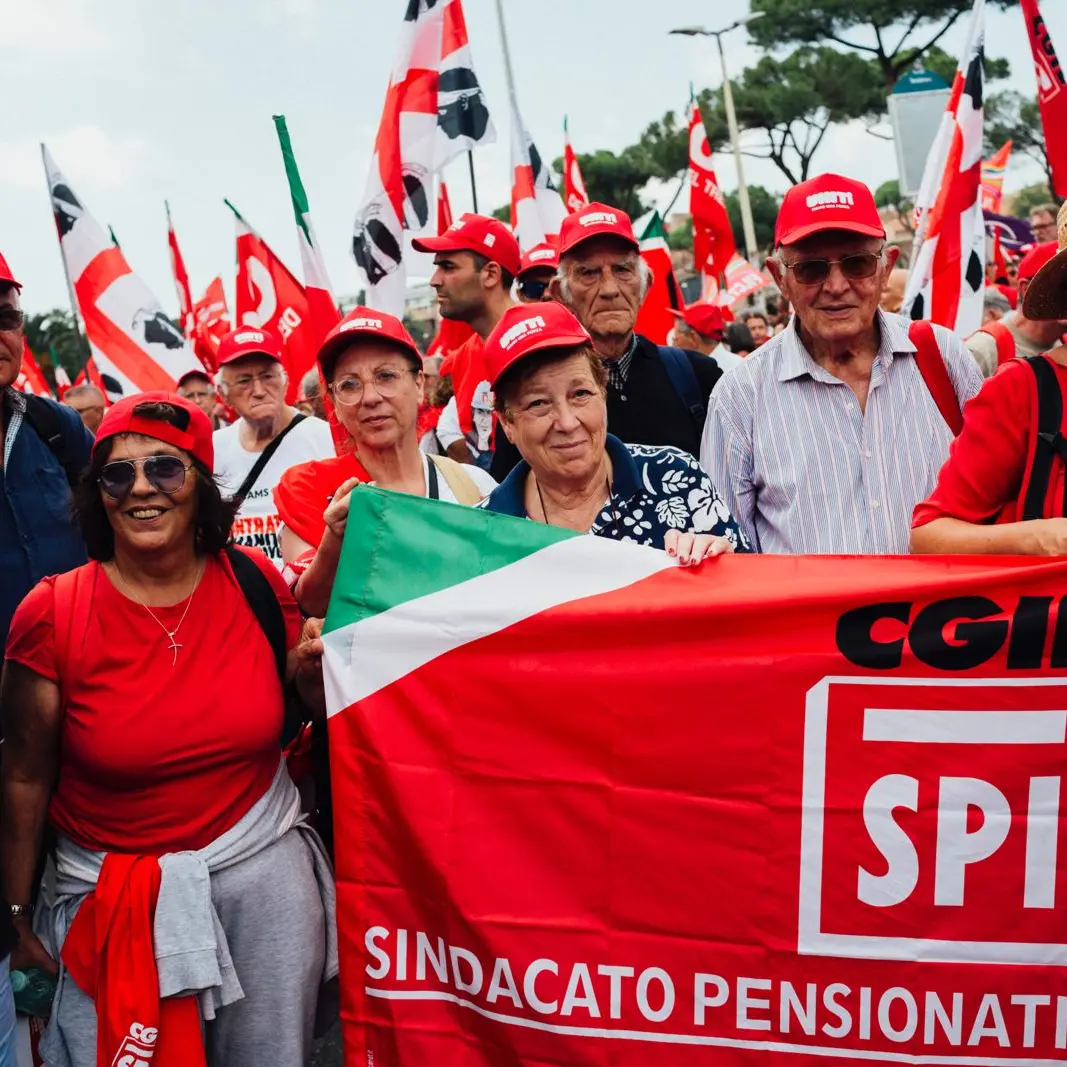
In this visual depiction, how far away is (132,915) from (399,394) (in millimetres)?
1610

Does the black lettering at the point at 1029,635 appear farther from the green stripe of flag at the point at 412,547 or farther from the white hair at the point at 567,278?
the white hair at the point at 567,278

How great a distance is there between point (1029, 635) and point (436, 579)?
1.28 m

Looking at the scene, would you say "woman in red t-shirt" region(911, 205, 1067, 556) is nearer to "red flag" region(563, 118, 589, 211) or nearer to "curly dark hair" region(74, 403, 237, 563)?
"curly dark hair" region(74, 403, 237, 563)

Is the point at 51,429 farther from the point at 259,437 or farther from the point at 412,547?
the point at 259,437

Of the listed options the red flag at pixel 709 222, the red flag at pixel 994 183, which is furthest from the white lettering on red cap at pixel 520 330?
the red flag at pixel 994 183

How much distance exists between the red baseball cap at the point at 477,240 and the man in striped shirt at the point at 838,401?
178 centimetres

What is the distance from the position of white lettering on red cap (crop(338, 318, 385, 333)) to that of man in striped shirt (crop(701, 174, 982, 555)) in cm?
103

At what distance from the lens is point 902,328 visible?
11.4 ft

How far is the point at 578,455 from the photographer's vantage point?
10.0ft

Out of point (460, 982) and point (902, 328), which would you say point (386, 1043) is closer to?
point (460, 982)

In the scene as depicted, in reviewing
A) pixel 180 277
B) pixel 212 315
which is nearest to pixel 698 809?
pixel 212 315

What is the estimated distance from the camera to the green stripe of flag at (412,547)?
114 inches

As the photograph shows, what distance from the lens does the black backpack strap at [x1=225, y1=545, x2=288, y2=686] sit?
302 cm

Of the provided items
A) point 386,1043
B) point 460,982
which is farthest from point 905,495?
point 386,1043
